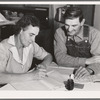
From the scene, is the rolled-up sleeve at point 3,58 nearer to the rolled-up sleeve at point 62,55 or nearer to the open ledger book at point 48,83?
Answer: the open ledger book at point 48,83

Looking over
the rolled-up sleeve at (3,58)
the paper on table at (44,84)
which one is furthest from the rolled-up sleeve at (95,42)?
the rolled-up sleeve at (3,58)

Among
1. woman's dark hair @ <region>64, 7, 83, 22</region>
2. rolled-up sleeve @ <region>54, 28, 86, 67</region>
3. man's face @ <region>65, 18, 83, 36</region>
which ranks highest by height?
woman's dark hair @ <region>64, 7, 83, 22</region>

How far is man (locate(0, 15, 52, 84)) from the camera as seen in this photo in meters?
1.65

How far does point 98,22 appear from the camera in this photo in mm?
3877

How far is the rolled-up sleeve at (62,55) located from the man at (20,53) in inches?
6.6

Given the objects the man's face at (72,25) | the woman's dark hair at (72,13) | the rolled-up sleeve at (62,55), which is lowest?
the rolled-up sleeve at (62,55)

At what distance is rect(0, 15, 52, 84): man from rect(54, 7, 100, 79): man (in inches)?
9.8

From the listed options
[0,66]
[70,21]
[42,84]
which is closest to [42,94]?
[42,84]

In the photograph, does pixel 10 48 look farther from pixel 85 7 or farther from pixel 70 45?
pixel 85 7

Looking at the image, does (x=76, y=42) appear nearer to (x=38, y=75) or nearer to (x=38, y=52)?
(x=38, y=52)

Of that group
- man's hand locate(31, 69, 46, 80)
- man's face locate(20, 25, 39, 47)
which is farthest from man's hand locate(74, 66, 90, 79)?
man's face locate(20, 25, 39, 47)

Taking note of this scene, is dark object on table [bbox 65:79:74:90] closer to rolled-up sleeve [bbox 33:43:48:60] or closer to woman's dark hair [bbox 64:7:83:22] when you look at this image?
rolled-up sleeve [bbox 33:43:48:60]

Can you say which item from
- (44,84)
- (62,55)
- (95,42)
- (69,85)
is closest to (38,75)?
(44,84)

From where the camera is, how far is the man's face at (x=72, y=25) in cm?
219
